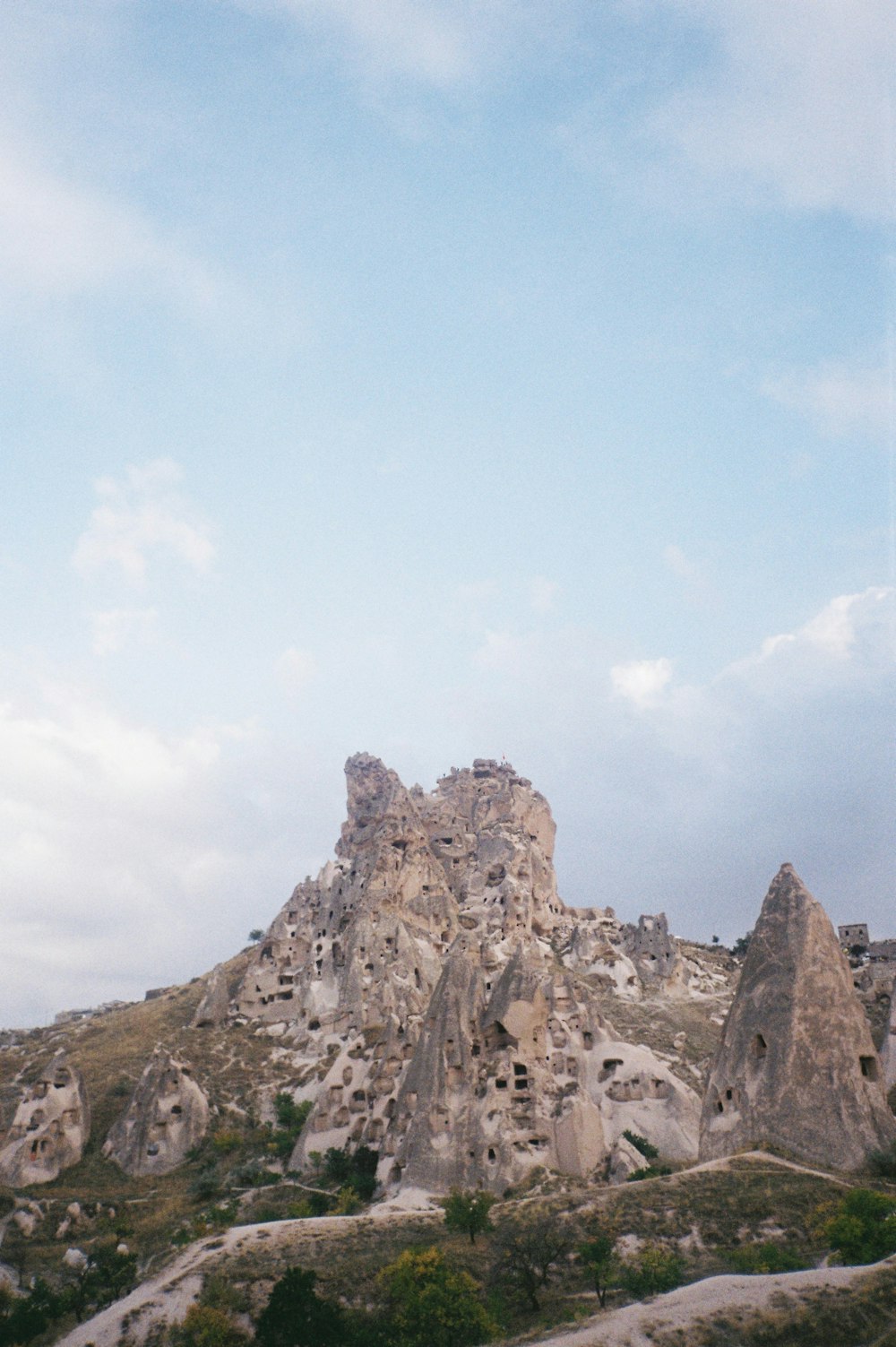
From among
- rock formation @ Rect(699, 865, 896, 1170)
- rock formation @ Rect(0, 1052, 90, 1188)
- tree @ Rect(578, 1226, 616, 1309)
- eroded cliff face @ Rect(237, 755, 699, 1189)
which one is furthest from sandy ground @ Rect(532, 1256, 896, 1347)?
rock formation @ Rect(0, 1052, 90, 1188)

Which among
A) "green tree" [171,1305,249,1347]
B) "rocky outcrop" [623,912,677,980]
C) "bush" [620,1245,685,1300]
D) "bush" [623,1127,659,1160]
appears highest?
"rocky outcrop" [623,912,677,980]

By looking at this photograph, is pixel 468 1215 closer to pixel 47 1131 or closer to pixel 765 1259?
pixel 765 1259

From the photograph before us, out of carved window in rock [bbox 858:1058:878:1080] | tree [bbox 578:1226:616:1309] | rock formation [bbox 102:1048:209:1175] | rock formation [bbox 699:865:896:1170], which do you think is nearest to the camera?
tree [bbox 578:1226:616:1309]

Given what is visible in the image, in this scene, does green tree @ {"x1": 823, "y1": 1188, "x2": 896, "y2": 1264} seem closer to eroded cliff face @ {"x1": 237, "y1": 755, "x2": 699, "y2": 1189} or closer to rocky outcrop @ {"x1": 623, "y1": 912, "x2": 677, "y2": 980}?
eroded cliff face @ {"x1": 237, "y1": 755, "x2": 699, "y2": 1189}

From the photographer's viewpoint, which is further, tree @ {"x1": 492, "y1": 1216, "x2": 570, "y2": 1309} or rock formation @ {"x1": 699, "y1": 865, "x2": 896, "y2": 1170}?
rock formation @ {"x1": 699, "y1": 865, "x2": 896, "y2": 1170}

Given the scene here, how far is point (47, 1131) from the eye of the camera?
2365 inches

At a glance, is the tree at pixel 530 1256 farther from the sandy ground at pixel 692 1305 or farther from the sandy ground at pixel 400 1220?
the sandy ground at pixel 692 1305

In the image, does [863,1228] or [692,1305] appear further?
[863,1228]

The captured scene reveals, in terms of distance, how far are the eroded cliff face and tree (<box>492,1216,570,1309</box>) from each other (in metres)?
8.50

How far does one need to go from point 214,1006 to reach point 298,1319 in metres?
55.5

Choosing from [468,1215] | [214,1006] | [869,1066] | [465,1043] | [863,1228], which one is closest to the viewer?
[863,1228]

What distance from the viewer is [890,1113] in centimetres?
3653

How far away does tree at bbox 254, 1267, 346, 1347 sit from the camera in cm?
2933

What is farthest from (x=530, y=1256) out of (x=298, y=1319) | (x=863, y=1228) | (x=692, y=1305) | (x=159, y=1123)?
(x=159, y=1123)
